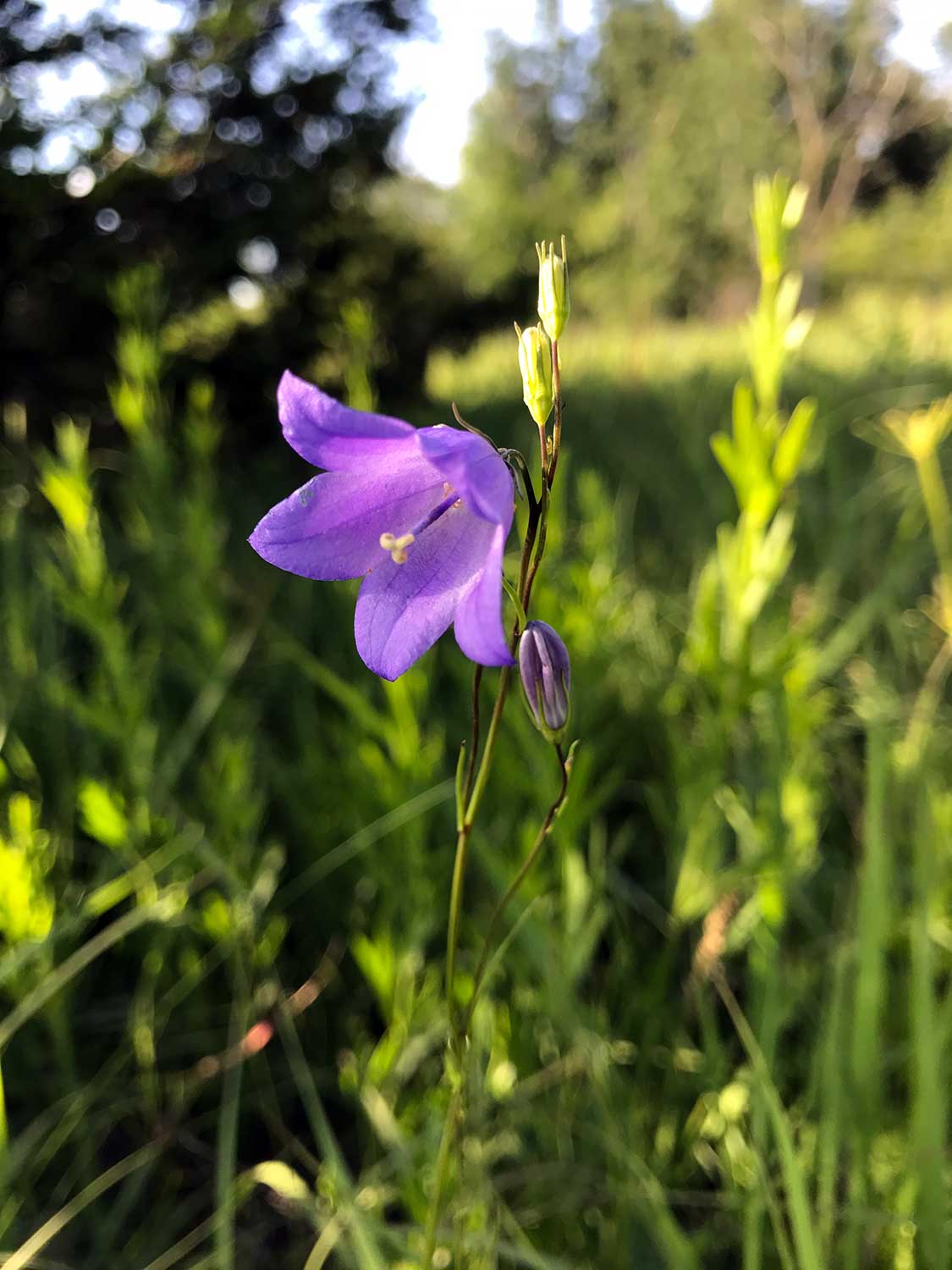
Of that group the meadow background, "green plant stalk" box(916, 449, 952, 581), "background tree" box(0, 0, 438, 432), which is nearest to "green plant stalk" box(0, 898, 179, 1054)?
the meadow background

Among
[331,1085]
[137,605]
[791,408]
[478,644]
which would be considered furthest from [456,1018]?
[791,408]

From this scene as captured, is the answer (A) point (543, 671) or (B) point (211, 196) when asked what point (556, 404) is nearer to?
(A) point (543, 671)

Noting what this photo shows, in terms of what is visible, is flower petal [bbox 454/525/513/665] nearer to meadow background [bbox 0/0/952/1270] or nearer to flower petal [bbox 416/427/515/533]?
flower petal [bbox 416/427/515/533]

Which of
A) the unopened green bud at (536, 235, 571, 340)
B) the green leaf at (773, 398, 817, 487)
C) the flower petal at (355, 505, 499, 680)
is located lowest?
the green leaf at (773, 398, 817, 487)

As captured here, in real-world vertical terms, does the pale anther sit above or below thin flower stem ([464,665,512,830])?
above

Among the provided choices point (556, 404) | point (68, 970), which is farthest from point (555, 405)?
point (68, 970)

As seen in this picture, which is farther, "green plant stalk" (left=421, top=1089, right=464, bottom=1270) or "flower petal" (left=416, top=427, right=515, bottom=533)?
"green plant stalk" (left=421, top=1089, right=464, bottom=1270)

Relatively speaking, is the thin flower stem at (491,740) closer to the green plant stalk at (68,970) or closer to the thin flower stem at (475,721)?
the thin flower stem at (475,721)

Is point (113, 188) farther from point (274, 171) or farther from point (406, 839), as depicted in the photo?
point (406, 839)
